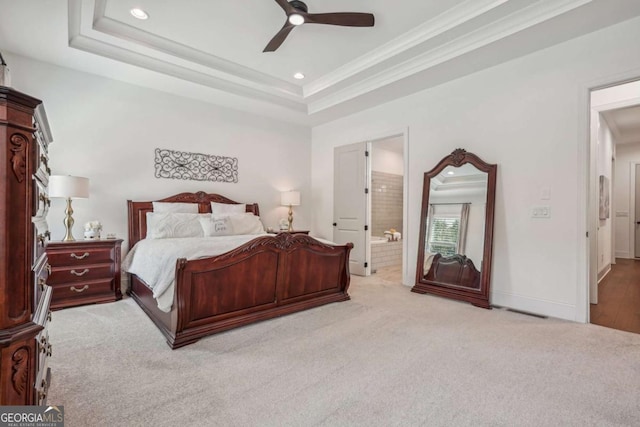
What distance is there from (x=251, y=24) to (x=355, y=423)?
352cm

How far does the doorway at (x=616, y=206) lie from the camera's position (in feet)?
11.6

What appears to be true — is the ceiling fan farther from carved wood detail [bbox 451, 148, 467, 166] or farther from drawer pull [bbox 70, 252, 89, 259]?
drawer pull [bbox 70, 252, 89, 259]

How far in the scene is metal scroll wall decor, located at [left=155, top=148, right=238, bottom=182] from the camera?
173 inches

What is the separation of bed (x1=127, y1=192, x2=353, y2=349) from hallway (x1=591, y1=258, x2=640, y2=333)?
8.74ft

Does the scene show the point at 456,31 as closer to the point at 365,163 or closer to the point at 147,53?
the point at 365,163

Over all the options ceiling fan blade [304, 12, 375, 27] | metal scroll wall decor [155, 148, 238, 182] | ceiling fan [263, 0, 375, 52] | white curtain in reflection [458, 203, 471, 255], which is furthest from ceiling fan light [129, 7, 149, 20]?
white curtain in reflection [458, 203, 471, 255]

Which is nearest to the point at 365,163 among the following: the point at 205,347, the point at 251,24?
the point at 251,24

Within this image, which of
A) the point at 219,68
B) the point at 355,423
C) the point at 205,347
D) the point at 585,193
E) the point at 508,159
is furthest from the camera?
the point at 219,68

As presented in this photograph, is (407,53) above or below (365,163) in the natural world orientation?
above

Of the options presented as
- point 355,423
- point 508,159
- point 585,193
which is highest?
point 508,159

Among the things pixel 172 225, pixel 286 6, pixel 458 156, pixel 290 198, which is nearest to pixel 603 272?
pixel 458 156

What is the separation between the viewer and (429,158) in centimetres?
419

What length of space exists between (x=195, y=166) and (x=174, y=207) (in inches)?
29.6
